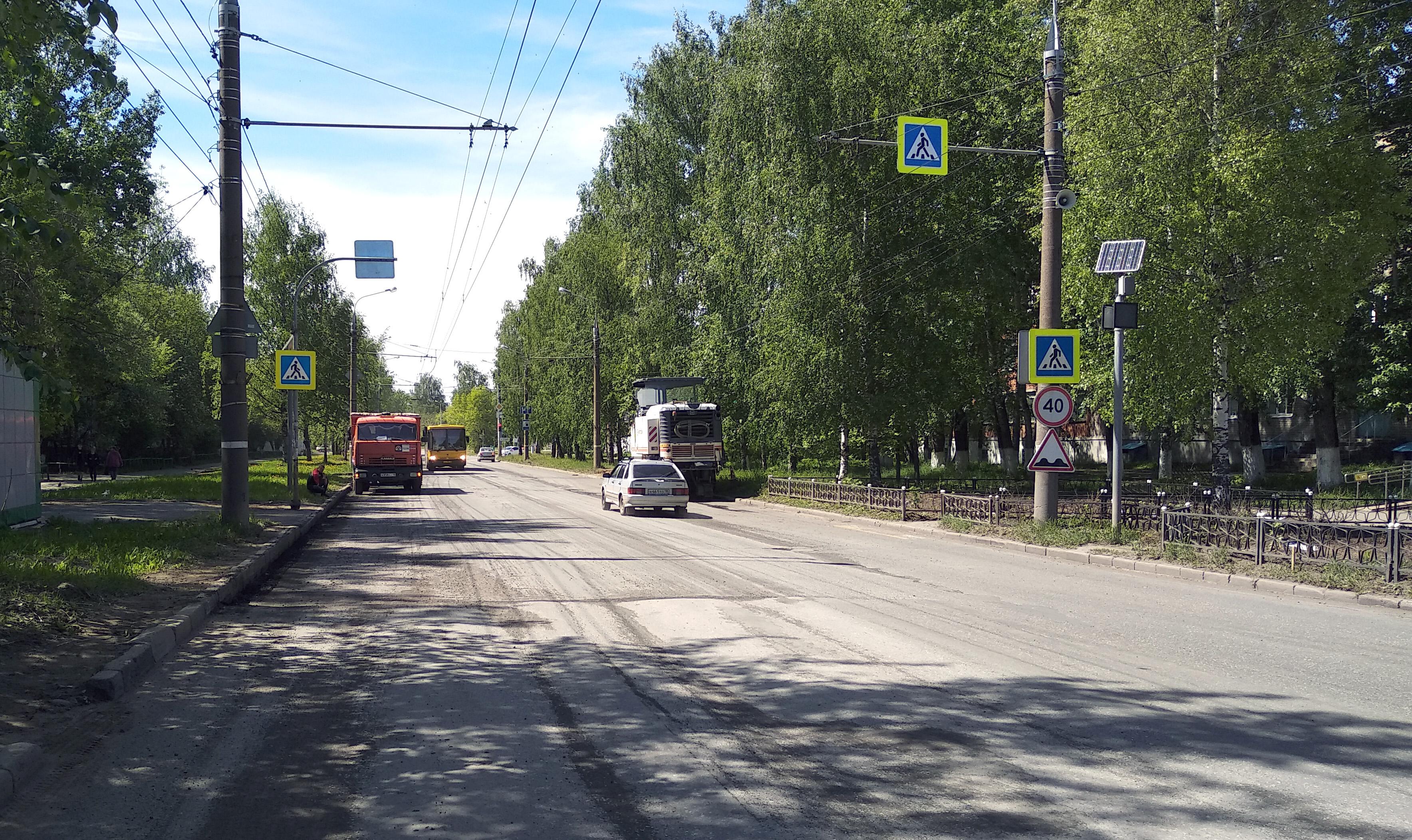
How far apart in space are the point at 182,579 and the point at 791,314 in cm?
1919

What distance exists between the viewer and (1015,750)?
17.6 ft

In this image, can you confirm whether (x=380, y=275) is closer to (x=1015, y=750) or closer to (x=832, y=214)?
(x=832, y=214)

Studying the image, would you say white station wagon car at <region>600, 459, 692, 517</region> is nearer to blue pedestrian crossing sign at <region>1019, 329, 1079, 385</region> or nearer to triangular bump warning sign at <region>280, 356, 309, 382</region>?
triangular bump warning sign at <region>280, 356, 309, 382</region>

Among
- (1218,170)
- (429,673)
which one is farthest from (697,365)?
(429,673)

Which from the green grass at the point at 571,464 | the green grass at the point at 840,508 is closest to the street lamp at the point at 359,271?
the green grass at the point at 840,508

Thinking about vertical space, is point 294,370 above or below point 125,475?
above

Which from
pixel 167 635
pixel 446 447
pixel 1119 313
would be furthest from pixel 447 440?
pixel 167 635

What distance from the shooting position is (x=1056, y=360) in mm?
16078

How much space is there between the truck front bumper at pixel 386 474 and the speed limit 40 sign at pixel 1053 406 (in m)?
24.7

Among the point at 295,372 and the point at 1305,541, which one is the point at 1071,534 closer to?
the point at 1305,541

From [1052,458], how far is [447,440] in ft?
172

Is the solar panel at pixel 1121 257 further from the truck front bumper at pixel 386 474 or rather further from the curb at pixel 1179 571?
→ the truck front bumper at pixel 386 474

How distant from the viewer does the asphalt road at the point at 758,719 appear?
14.7ft

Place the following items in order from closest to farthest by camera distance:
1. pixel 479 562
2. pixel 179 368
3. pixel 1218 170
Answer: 1. pixel 479 562
2. pixel 1218 170
3. pixel 179 368
